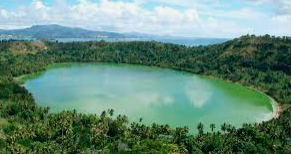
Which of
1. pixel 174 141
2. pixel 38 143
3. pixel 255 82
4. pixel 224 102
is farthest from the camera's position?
pixel 255 82

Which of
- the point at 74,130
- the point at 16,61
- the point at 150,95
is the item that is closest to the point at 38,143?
the point at 74,130

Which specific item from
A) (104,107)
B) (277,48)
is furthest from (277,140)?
(277,48)

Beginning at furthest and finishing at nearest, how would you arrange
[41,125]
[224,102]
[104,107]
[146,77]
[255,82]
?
1. [146,77]
2. [255,82]
3. [224,102]
4. [104,107]
5. [41,125]

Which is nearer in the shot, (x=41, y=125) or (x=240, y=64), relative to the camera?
(x=41, y=125)

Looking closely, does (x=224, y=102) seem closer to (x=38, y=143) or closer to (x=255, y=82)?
(x=255, y=82)

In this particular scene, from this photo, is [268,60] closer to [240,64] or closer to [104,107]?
[240,64]

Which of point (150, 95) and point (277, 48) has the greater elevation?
point (277, 48)
